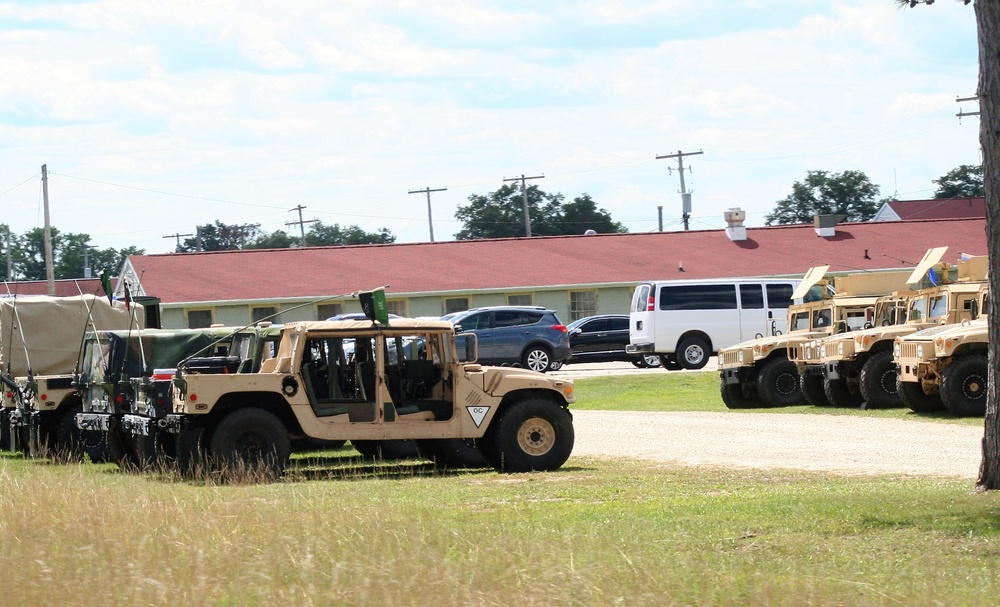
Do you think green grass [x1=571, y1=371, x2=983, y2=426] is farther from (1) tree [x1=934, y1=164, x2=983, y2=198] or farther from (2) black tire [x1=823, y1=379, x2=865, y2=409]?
(1) tree [x1=934, y1=164, x2=983, y2=198]

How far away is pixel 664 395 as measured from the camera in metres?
27.7

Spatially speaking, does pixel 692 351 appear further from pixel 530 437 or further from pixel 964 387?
pixel 530 437

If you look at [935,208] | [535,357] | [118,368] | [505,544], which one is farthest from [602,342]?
[935,208]

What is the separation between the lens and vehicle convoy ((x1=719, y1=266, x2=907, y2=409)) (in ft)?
80.5

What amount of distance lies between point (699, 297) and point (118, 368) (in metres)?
19.3

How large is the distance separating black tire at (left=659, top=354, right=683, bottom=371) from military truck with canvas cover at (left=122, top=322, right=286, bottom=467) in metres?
19.0

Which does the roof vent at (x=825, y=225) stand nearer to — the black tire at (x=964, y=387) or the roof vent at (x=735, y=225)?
the roof vent at (x=735, y=225)

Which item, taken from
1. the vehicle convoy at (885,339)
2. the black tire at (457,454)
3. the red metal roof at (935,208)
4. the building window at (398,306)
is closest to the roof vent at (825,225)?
the building window at (398,306)

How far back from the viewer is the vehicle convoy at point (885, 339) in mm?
21641

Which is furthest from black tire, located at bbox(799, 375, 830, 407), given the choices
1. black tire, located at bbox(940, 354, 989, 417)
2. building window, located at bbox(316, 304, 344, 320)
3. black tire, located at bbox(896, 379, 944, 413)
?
building window, located at bbox(316, 304, 344, 320)

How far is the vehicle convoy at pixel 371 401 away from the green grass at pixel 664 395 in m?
7.79

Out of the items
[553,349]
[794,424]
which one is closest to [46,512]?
[794,424]

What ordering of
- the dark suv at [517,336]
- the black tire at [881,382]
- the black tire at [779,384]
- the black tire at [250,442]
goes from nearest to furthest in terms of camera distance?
the black tire at [250,442]
the black tire at [881,382]
the black tire at [779,384]
the dark suv at [517,336]

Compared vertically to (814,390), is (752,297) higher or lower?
higher
